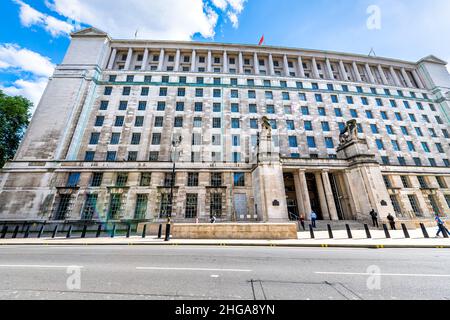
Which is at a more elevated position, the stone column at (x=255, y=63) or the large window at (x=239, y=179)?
the stone column at (x=255, y=63)

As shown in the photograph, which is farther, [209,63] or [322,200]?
[209,63]

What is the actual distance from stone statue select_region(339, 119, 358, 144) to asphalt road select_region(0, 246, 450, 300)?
1992 cm

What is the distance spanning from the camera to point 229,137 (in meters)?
27.8

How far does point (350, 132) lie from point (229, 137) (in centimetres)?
1729

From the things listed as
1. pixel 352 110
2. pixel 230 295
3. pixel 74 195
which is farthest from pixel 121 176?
pixel 352 110

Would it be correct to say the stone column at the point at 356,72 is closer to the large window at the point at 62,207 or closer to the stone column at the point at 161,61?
the stone column at the point at 161,61

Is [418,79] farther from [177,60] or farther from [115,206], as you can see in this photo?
[115,206]

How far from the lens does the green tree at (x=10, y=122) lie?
27.3 meters

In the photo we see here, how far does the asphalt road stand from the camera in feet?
12.7

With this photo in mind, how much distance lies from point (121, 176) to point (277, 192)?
20058 mm

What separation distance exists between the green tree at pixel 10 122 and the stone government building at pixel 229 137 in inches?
216

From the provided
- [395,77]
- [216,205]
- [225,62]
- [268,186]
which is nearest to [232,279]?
[268,186]

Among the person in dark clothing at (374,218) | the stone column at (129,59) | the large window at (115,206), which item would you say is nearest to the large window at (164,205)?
the large window at (115,206)

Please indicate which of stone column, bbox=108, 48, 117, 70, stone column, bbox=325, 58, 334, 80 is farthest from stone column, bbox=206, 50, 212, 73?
stone column, bbox=325, 58, 334, 80
